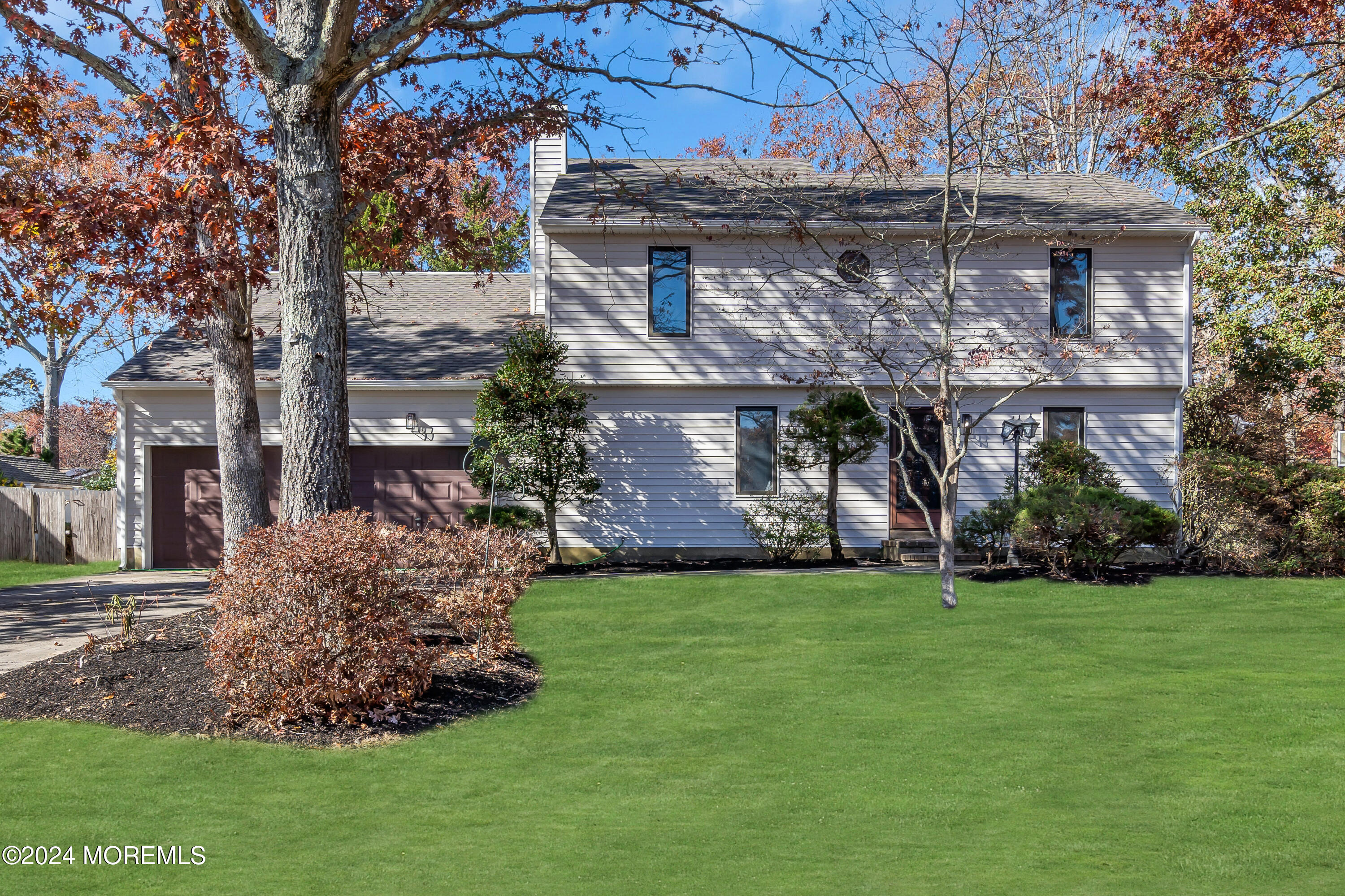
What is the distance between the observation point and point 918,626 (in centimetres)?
1119

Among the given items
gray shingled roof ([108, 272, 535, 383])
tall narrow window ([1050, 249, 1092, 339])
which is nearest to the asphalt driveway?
gray shingled roof ([108, 272, 535, 383])

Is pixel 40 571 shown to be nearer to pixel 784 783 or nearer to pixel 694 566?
pixel 694 566

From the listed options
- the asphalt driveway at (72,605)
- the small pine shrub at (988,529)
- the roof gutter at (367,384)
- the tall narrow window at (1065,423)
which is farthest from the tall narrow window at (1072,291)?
the asphalt driveway at (72,605)

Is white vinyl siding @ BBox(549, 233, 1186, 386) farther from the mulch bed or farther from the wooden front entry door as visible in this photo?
the mulch bed

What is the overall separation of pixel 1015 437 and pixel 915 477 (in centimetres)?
276

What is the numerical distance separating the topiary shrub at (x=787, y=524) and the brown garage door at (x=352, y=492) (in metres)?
5.02

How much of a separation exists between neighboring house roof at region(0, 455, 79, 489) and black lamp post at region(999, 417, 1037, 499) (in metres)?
22.9

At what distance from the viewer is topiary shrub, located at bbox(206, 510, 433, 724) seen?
7.41m

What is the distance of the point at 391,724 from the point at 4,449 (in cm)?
3057

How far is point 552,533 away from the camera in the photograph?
16.6m

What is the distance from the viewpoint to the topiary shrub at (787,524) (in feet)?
55.0

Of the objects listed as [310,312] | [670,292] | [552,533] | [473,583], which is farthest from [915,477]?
[310,312]

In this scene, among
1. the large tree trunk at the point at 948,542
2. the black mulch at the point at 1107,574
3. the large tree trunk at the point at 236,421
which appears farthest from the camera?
the black mulch at the point at 1107,574

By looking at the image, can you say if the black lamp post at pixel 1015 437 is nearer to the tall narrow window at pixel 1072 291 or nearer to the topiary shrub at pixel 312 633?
the tall narrow window at pixel 1072 291
